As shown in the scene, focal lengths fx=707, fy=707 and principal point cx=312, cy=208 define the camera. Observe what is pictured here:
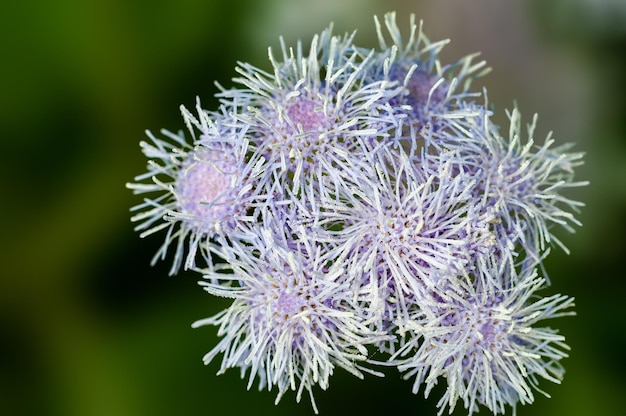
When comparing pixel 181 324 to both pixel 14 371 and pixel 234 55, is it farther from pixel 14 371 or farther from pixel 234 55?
pixel 234 55

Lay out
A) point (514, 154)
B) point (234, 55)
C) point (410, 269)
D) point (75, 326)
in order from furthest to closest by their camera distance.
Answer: point (234, 55) → point (75, 326) → point (514, 154) → point (410, 269)

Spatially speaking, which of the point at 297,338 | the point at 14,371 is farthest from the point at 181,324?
the point at 297,338

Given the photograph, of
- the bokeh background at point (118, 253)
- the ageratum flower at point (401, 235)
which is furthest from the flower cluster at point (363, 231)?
the bokeh background at point (118, 253)

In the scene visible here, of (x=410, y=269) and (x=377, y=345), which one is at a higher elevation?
→ (x=410, y=269)

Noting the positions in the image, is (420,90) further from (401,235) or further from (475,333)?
(475,333)

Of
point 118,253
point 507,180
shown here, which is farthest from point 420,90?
point 118,253

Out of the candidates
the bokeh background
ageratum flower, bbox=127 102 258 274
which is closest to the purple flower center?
ageratum flower, bbox=127 102 258 274
